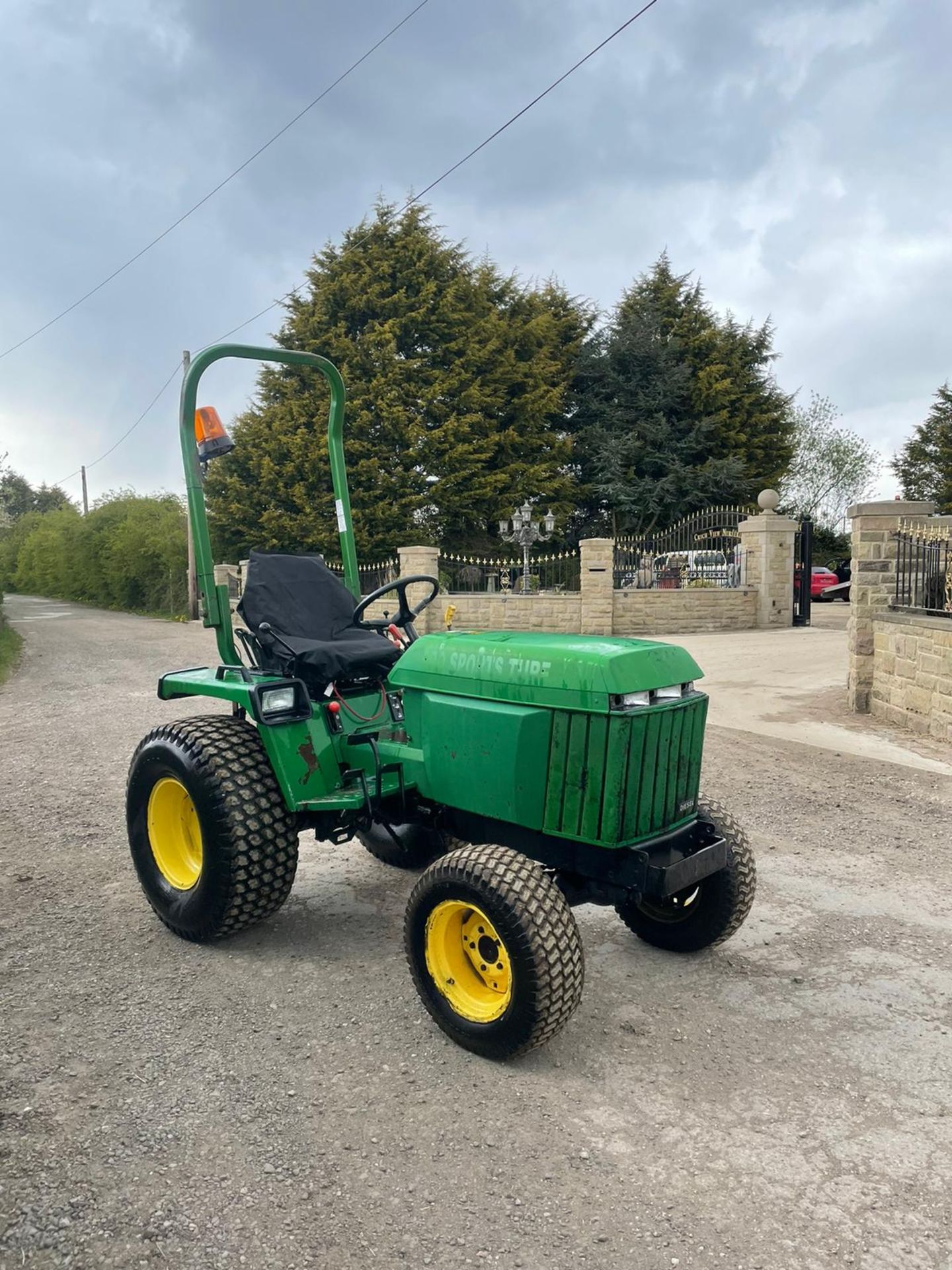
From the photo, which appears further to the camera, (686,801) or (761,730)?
(761,730)

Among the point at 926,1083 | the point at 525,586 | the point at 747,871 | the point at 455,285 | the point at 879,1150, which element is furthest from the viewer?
the point at 455,285

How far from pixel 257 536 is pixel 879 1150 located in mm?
25079

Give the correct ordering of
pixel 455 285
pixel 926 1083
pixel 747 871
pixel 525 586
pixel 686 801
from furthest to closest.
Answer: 1. pixel 455 285
2. pixel 525 586
3. pixel 747 871
4. pixel 686 801
5. pixel 926 1083

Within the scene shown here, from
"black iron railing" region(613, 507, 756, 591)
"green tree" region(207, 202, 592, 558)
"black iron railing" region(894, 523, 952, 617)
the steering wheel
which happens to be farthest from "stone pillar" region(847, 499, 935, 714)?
"green tree" region(207, 202, 592, 558)

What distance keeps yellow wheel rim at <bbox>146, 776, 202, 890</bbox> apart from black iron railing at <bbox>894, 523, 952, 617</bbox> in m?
6.66

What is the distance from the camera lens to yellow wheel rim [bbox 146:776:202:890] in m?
3.95

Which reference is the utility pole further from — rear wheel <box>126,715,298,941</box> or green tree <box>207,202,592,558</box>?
rear wheel <box>126,715,298,941</box>

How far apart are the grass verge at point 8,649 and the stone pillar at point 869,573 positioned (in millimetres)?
10270

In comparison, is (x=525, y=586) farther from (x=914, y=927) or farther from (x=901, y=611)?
(x=914, y=927)

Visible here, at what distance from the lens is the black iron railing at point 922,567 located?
8250mm

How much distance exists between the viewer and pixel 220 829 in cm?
347

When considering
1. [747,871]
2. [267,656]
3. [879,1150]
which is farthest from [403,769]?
[879,1150]

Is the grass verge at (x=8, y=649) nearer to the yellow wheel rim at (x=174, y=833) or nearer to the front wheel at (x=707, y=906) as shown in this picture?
the yellow wheel rim at (x=174, y=833)

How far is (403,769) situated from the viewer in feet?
11.2
